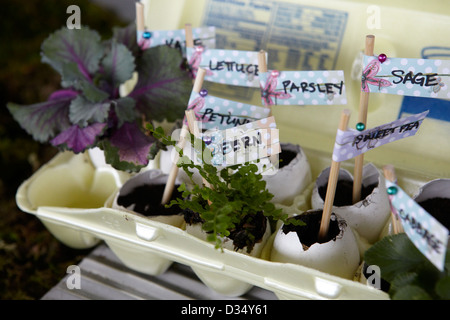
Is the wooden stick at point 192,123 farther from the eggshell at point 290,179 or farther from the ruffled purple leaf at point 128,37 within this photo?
the ruffled purple leaf at point 128,37

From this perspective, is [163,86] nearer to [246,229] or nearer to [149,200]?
[149,200]

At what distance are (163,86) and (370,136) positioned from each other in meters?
0.44

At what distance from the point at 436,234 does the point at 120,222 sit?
508 millimetres

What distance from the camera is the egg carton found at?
0.70m

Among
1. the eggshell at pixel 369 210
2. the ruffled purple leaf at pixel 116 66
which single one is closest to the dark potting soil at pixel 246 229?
the eggshell at pixel 369 210

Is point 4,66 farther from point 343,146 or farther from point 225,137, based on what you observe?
point 343,146

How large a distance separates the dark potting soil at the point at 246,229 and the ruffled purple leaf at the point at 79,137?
0.79 feet

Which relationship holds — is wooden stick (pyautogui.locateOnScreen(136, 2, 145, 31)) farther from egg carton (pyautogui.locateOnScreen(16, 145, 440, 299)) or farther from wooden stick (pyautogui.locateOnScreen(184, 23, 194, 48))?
egg carton (pyautogui.locateOnScreen(16, 145, 440, 299))

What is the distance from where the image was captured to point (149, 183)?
90 centimetres

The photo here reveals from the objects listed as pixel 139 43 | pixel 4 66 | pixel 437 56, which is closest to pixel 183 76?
pixel 139 43

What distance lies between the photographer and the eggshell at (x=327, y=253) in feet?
2.31

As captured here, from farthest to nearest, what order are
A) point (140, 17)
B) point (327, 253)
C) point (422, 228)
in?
point (140, 17) < point (327, 253) < point (422, 228)

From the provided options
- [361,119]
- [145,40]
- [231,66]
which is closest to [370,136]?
[361,119]
